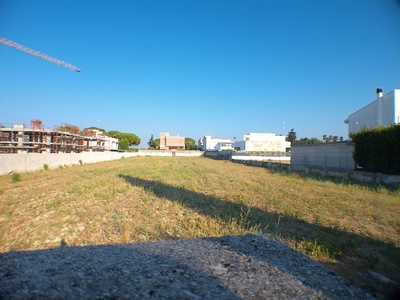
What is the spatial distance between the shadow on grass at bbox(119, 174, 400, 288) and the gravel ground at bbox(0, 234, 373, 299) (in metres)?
1.29

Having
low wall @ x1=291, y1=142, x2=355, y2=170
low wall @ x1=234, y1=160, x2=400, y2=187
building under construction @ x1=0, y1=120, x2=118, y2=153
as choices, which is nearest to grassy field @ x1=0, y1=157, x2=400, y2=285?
low wall @ x1=234, y1=160, x2=400, y2=187

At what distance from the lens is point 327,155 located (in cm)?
1941

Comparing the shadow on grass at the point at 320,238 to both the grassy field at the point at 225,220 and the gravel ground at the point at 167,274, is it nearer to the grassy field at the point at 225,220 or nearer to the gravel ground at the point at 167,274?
the grassy field at the point at 225,220

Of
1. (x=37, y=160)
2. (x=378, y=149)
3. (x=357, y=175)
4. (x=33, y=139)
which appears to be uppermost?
(x=33, y=139)

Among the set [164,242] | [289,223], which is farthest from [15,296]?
[289,223]

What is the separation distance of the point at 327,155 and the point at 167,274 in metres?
21.0

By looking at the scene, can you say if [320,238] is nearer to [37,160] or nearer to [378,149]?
[378,149]

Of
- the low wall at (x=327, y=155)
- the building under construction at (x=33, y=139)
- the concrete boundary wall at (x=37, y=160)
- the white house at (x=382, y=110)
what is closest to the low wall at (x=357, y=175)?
the low wall at (x=327, y=155)

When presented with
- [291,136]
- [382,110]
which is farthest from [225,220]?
[291,136]

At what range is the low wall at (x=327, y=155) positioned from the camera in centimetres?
1695

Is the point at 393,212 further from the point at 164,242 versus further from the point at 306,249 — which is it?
the point at 164,242

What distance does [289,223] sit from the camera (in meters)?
6.00

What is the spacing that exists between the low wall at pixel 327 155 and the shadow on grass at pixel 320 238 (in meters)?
14.1

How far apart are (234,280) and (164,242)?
178cm
